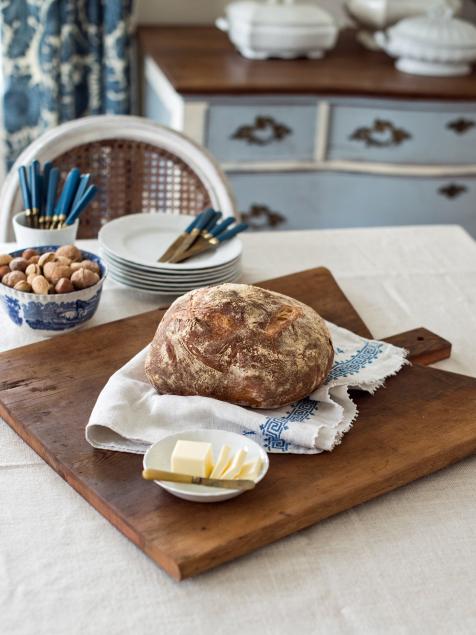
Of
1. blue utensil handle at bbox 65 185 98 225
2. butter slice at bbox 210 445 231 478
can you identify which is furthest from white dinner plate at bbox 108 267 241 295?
butter slice at bbox 210 445 231 478

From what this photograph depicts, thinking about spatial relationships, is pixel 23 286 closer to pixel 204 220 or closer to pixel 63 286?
pixel 63 286

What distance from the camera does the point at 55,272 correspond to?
116cm

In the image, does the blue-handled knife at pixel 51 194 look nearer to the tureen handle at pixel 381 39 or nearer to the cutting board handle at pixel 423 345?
the cutting board handle at pixel 423 345

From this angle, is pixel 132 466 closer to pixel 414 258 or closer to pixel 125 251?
pixel 125 251

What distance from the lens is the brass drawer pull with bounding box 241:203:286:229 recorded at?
2.52m

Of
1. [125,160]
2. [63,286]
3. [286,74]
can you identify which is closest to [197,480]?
[63,286]

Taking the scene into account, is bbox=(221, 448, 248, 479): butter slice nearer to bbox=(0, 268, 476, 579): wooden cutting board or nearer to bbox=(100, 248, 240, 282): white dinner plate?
bbox=(0, 268, 476, 579): wooden cutting board

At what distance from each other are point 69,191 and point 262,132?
119cm

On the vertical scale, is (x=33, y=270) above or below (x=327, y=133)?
above

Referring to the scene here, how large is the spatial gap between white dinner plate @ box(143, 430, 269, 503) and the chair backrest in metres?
0.86

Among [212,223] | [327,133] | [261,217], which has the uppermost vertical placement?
[212,223]

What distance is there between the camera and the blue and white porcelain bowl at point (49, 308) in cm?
115

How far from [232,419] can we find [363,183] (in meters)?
1.70

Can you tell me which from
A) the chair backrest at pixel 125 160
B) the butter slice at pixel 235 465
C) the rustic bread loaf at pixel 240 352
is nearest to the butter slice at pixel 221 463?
the butter slice at pixel 235 465
